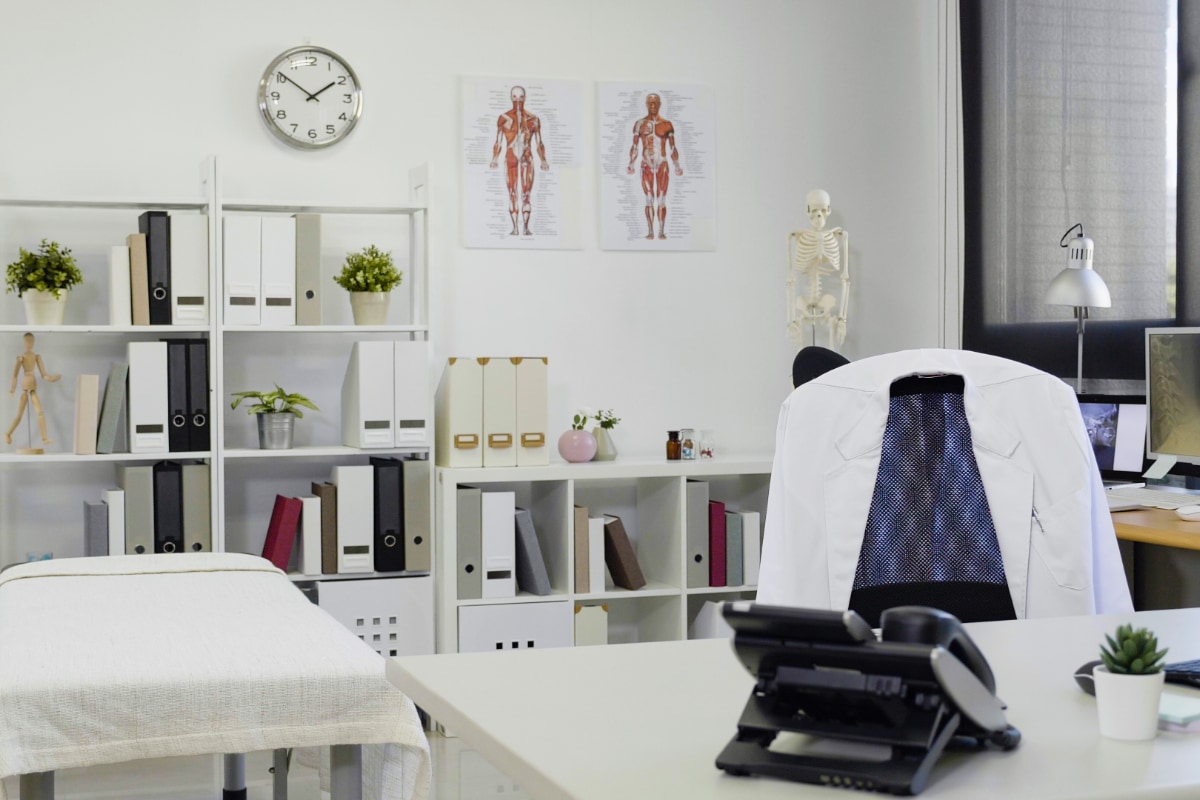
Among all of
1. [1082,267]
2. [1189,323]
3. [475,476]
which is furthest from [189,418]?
[1189,323]

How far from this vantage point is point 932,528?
180 centimetres

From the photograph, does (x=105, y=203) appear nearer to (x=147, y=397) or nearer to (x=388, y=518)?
(x=147, y=397)

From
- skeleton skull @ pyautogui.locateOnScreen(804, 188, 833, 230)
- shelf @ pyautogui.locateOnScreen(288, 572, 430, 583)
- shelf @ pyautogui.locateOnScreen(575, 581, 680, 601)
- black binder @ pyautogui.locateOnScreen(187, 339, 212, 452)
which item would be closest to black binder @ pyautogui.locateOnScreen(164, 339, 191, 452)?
black binder @ pyautogui.locateOnScreen(187, 339, 212, 452)

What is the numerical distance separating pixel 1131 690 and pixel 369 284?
3.20 meters

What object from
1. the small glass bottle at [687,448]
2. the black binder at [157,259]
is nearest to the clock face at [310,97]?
the black binder at [157,259]

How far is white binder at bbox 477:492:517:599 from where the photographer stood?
397 centimetres

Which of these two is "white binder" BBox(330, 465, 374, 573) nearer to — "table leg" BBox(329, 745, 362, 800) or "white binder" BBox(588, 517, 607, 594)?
"white binder" BBox(588, 517, 607, 594)

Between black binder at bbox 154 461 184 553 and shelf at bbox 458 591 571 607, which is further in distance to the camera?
shelf at bbox 458 591 571 607

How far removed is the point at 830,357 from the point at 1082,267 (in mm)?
960

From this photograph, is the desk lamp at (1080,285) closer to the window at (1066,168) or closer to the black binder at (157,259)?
the window at (1066,168)

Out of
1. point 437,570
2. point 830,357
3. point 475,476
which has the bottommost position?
point 437,570

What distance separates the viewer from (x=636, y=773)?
0.90 meters

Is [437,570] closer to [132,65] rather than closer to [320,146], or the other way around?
[320,146]

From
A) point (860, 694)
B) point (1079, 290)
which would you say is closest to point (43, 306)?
point (1079, 290)
